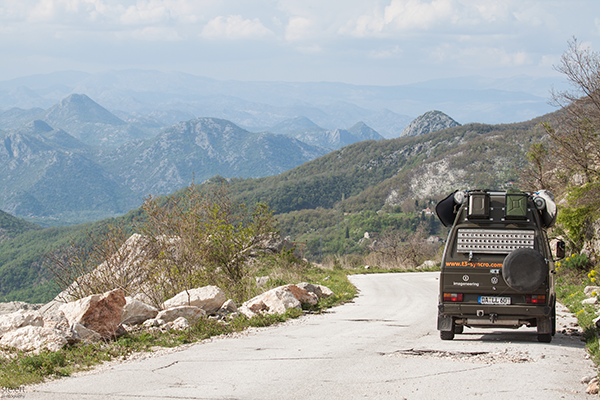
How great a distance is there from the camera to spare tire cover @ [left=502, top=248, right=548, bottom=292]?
7520mm

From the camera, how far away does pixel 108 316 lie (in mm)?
9000

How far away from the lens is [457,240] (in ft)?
26.5

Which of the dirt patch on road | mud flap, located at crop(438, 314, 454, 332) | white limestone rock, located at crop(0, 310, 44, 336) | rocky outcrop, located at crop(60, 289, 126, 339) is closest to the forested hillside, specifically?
rocky outcrop, located at crop(60, 289, 126, 339)

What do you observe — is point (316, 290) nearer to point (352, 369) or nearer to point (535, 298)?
point (535, 298)

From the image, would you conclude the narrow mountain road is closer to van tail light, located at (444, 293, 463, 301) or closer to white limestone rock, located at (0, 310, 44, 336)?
van tail light, located at (444, 293, 463, 301)

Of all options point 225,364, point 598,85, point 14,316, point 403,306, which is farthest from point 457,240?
point 598,85

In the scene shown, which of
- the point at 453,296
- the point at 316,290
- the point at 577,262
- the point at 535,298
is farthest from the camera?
the point at 577,262

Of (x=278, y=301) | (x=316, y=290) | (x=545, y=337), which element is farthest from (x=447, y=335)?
(x=316, y=290)

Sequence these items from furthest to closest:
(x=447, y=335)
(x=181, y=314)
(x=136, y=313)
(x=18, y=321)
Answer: (x=136, y=313)
(x=181, y=314)
(x=18, y=321)
(x=447, y=335)

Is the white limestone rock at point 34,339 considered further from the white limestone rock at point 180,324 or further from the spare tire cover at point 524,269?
the spare tire cover at point 524,269

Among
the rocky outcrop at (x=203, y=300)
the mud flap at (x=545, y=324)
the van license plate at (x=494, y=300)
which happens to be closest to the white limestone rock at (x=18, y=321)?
the rocky outcrop at (x=203, y=300)

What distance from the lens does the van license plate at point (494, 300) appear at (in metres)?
7.77

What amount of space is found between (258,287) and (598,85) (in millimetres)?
14036

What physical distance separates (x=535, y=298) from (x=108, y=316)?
23.1 feet
